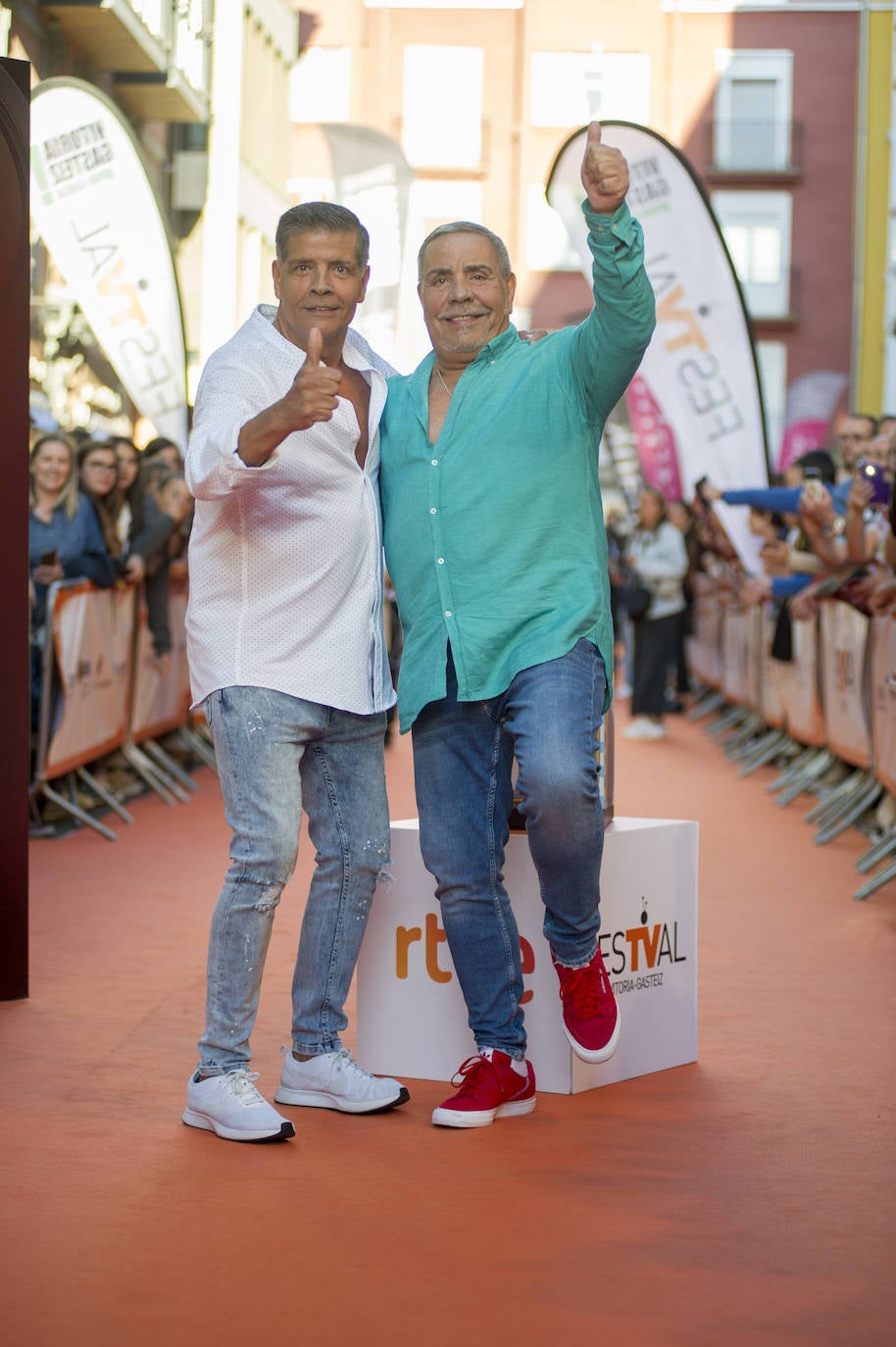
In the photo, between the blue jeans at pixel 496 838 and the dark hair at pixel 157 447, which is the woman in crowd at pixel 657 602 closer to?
the dark hair at pixel 157 447

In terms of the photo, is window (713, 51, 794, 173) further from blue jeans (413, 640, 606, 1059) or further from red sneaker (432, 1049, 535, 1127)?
red sneaker (432, 1049, 535, 1127)

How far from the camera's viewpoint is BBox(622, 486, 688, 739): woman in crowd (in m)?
16.9

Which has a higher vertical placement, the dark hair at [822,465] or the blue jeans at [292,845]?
the dark hair at [822,465]

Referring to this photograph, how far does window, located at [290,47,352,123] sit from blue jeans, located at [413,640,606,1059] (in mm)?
38256

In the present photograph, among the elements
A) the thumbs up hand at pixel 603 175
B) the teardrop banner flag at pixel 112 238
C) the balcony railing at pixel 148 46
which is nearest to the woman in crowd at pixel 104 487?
the teardrop banner flag at pixel 112 238

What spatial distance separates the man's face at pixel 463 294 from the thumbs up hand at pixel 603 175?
408 mm

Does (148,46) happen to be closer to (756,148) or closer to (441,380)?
(441,380)

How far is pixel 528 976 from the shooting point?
15.5 ft

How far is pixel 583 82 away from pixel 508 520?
3874cm

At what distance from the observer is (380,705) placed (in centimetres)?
436

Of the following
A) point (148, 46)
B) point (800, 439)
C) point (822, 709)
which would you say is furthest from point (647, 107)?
point (822, 709)

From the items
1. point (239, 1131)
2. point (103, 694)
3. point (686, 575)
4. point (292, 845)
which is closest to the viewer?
point (239, 1131)

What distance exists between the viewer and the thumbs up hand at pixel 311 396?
377 cm

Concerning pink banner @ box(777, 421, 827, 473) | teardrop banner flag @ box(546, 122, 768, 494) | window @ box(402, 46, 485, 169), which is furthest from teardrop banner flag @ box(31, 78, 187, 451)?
window @ box(402, 46, 485, 169)
